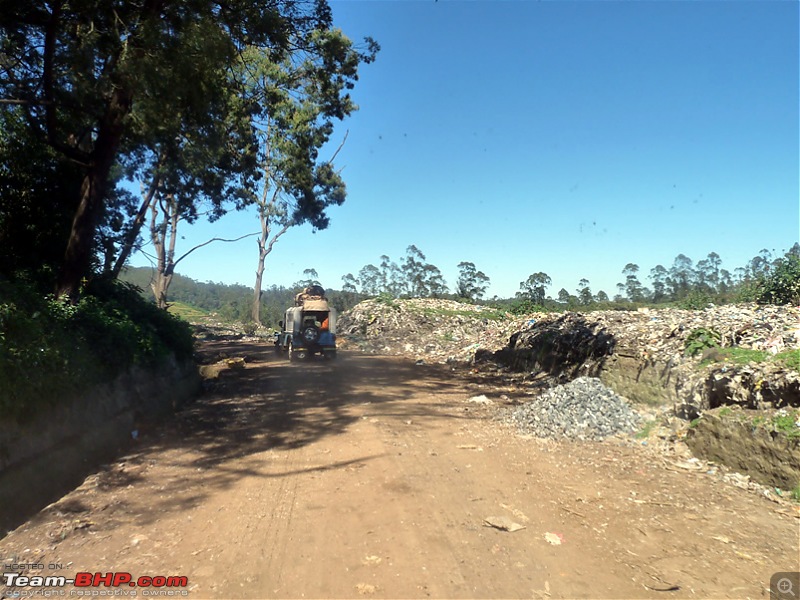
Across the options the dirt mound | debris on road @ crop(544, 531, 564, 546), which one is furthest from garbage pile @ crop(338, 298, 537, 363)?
debris on road @ crop(544, 531, 564, 546)

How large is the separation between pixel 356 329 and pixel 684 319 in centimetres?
1919

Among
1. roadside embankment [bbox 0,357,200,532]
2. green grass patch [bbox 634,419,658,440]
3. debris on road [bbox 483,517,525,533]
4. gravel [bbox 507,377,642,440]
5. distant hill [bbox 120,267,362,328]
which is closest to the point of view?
debris on road [bbox 483,517,525,533]

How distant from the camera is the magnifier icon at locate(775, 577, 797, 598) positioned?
11.4 ft

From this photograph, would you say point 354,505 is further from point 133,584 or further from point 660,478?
point 660,478

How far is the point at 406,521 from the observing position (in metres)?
4.58

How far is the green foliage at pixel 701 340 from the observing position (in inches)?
343

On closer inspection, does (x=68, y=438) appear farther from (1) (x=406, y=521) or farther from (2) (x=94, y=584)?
(1) (x=406, y=521)

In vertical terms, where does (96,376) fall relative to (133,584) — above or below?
above

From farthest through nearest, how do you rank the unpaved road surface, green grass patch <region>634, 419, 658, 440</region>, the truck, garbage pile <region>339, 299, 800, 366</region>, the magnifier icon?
the truck
garbage pile <region>339, 299, 800, 366</region>
green grass patch <region>634, 419, 658, 440</region>
the unpaved road surface
the magnifier icon

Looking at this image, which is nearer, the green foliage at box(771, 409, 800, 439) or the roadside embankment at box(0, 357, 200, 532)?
the roadside embankment at box(0, 357, 200, 532)

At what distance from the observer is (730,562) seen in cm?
387

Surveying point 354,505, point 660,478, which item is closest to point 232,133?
point 354,505

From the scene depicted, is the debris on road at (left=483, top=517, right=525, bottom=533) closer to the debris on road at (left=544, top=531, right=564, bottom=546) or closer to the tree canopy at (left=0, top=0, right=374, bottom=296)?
the debris on road at (left=544, top=531, right=564, bottom=546)

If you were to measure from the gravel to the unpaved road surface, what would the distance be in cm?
45
